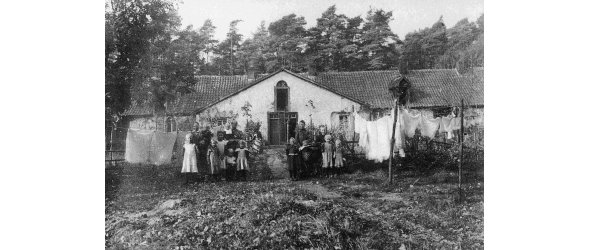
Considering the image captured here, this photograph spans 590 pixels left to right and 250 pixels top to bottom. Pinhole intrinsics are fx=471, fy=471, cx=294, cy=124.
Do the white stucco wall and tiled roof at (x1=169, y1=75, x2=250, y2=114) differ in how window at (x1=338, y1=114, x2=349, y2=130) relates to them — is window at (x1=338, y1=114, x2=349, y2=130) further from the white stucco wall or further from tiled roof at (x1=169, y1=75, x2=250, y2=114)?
tiled roof at (x1=169, y1=75, x2=250, y2=114)

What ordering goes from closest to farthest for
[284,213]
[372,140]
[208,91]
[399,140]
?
[284,213], [208,91], [372,140], [399,140]

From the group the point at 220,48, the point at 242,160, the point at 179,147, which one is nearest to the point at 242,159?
the point at 242,160

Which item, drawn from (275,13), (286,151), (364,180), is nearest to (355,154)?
(364,180)

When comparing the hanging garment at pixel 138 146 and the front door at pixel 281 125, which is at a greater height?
the front door at pixel 281 125

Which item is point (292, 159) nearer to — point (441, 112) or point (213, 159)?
point (213, 159)

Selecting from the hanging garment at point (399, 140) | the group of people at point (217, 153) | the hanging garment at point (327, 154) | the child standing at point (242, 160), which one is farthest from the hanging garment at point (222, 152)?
the hanging garment at point (399, 140)

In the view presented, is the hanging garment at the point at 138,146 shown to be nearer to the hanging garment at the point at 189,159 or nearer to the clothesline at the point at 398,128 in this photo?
the hanging garment at the point at 189,159
